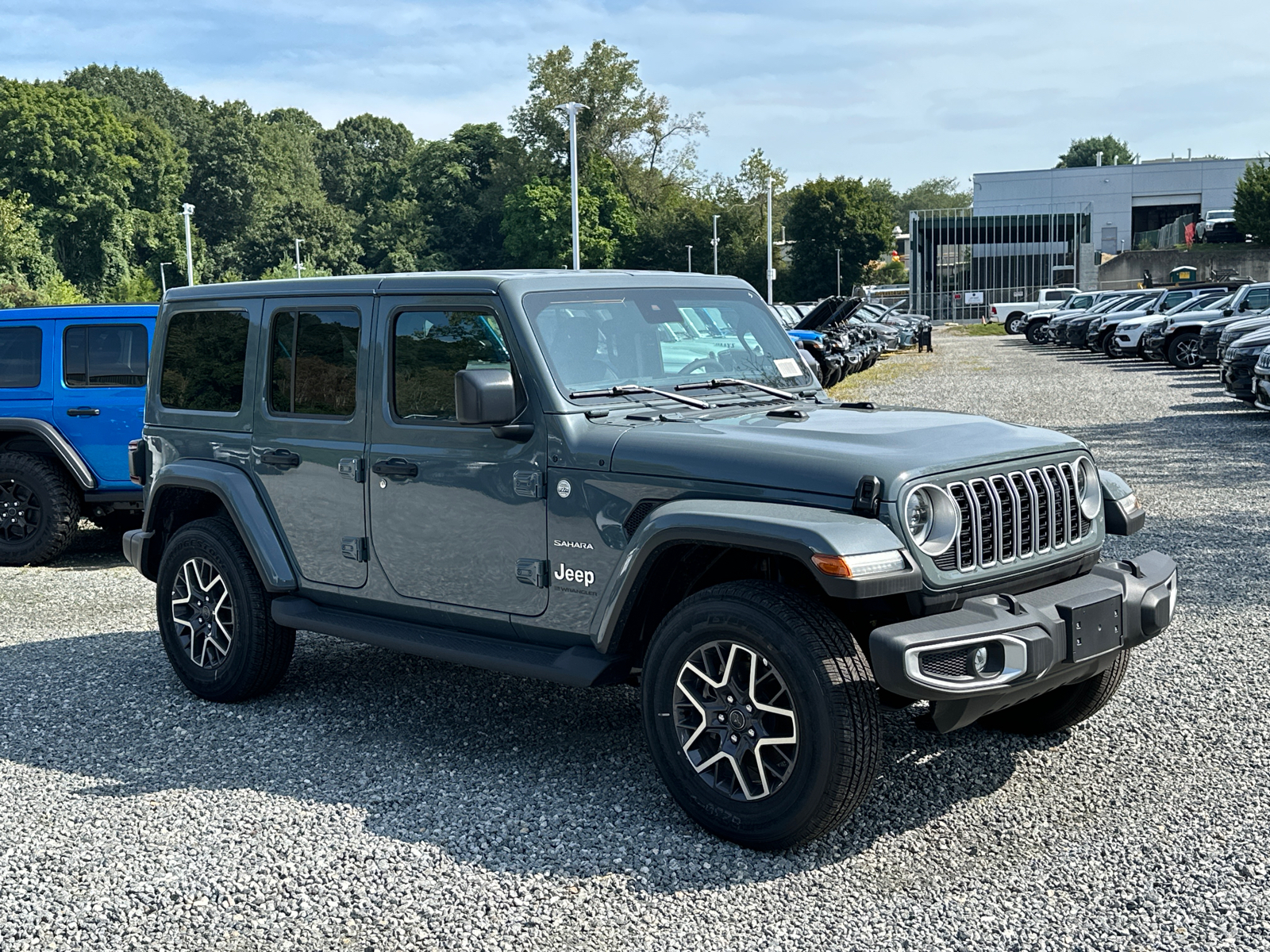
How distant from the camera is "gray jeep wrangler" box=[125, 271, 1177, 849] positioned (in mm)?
4074

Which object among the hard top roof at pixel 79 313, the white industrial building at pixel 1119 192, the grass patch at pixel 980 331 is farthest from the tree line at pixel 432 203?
the hard top roof at pixel 79 313

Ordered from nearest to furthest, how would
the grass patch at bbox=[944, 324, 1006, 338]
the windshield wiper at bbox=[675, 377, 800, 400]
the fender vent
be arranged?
the fender vent
the windshield wiper at bbox=[675, 377, 800, 400]
the grass patch at bbox=[944, 324, 1006, 338]

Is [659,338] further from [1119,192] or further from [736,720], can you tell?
[1119,192]

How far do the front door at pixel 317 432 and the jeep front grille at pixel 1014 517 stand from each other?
2.55 meters

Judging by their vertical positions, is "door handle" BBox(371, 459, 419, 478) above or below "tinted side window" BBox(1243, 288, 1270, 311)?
→ below

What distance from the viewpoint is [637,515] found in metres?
4.55

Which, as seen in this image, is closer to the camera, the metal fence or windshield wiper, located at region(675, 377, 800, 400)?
windshield wiper, located at region(675, 377, 800, 400)

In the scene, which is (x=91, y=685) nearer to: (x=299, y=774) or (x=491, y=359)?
(x=299, y=774)

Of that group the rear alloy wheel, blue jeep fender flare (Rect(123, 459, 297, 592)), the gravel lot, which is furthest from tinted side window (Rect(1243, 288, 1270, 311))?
blue jeep fender flare (Rect(123, 459, 297, 592))

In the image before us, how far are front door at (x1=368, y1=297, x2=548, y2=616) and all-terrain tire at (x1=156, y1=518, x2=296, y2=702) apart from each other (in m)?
0.90

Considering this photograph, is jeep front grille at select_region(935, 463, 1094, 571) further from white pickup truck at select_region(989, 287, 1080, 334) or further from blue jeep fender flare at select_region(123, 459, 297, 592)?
white pickup truck at select_region(989, 287, 1080, 334)

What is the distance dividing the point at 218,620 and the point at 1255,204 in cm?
6759

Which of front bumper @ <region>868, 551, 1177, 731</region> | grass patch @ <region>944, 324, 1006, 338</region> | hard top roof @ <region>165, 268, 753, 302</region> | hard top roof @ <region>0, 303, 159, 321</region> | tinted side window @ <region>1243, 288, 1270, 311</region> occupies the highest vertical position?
grass patch @ <region>944, 324, 1006, 338</region>

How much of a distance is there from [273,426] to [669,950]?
10.7 feet
